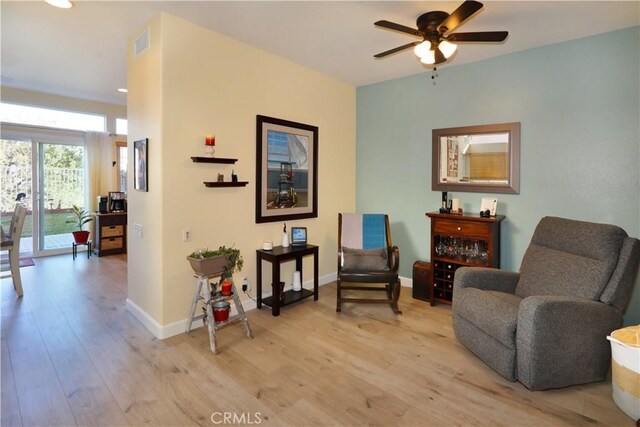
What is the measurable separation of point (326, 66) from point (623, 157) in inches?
121

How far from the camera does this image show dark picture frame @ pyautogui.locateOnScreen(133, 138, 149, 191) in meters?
3.00

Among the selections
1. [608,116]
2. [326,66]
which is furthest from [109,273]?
[608,116]

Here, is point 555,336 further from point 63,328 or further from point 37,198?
point 37,198

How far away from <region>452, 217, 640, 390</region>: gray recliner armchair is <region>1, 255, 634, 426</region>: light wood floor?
15 centimetres

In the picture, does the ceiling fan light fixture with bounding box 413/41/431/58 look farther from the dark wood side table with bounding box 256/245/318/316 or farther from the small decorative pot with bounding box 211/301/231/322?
the small decorative pot with bounding box 211/301/231/322

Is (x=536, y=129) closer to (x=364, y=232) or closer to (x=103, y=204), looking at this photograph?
(x=364, y=232)

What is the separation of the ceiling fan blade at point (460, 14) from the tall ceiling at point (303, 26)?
1.08ft

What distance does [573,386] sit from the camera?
226 cm

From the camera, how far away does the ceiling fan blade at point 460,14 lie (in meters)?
2.02

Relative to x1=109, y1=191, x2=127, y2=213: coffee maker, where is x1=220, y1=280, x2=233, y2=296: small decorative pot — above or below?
below

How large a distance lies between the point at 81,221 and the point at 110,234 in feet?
2.17

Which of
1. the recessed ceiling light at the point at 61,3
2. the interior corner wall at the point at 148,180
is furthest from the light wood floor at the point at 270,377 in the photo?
the recessed ceiling light at the point at 61,3

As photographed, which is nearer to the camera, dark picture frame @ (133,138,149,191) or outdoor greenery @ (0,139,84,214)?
dark picture frame @ (133,138,149,191)

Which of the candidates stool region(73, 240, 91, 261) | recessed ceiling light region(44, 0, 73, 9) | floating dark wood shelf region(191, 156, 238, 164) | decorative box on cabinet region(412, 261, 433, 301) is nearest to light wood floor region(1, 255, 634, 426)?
decorative box on cabinet region(412, 261, 433, 301)
